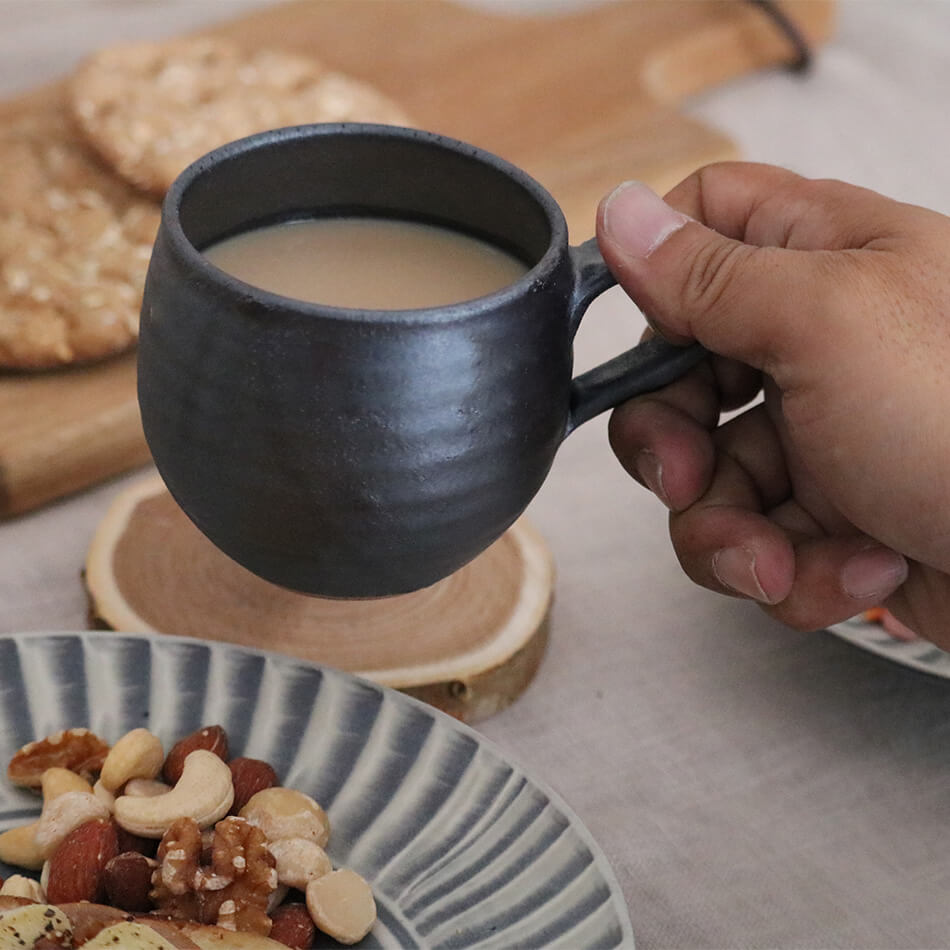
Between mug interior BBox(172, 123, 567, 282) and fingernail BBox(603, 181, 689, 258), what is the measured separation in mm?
42

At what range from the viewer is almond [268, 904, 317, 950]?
21.3 inches

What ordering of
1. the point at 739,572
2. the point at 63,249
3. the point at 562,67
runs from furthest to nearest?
the point at 562,67 → the point at 63,249 → the point at 739,572

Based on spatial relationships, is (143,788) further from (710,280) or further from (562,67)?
(562,67)

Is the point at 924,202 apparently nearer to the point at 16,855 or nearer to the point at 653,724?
the point at 653,724

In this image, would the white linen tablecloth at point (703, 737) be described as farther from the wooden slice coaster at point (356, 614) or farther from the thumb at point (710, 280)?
the thumb at point (710, 280)

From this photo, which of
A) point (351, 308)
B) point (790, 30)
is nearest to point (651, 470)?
point (351, 308)

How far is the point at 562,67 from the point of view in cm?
A: 131

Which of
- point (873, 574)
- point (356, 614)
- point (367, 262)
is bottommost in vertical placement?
point (356, 614)

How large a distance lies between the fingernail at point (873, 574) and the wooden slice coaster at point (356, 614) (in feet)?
0.54

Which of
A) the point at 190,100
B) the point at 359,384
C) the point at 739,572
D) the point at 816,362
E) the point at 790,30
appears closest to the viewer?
the point at 359,384

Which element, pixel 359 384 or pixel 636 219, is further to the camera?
pixel 636 219

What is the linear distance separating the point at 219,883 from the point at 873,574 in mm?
361

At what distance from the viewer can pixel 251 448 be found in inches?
20.8

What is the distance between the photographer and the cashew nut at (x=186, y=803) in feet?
1.88
